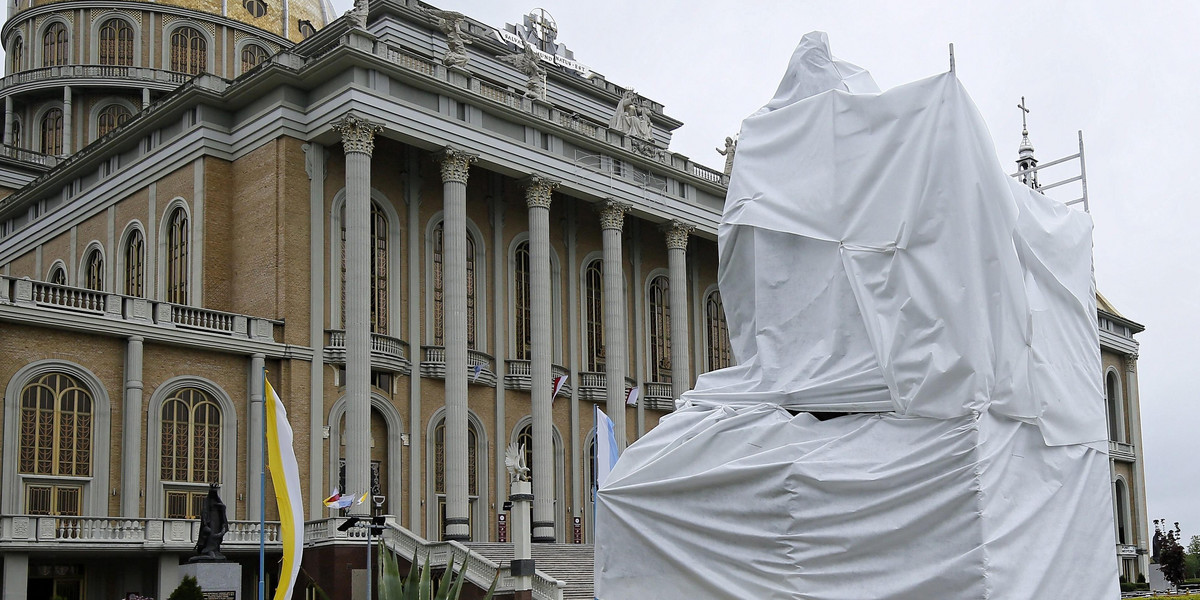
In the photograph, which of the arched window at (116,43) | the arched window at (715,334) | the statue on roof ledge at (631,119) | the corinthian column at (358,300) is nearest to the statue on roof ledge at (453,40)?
the corinthian column at (358,300)

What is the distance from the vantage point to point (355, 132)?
124 ft

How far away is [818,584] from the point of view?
36.4 feet

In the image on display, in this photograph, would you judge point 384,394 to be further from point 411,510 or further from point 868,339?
point 868,339

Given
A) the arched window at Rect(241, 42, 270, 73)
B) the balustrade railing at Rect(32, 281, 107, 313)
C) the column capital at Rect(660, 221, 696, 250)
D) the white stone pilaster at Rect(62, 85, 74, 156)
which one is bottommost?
the balustrade railing at Rect(32, 281, 107, 313)

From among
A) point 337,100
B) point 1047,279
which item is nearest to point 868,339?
point 1047,279

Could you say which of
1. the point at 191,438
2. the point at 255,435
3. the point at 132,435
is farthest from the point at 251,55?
the point at 132,435

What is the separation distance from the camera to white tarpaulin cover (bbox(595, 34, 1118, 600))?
431 inches

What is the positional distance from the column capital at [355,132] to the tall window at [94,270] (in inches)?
501

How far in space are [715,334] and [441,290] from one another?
1500cm

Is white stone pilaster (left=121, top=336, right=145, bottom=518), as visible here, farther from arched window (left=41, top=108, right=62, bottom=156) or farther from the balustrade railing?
arched window (left=41, top=108, right=62, bottom=156)

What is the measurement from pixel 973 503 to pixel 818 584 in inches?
56.0

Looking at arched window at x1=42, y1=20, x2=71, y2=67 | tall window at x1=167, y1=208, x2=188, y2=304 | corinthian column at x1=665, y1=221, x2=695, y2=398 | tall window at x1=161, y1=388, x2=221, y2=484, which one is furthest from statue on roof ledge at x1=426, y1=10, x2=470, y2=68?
arched window at x1=42, y1=20, x2=71, y2=67

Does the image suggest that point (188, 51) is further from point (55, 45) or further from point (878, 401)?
point (878, 401)

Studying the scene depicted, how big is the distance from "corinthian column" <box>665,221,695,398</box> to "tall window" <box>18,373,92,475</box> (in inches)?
853
